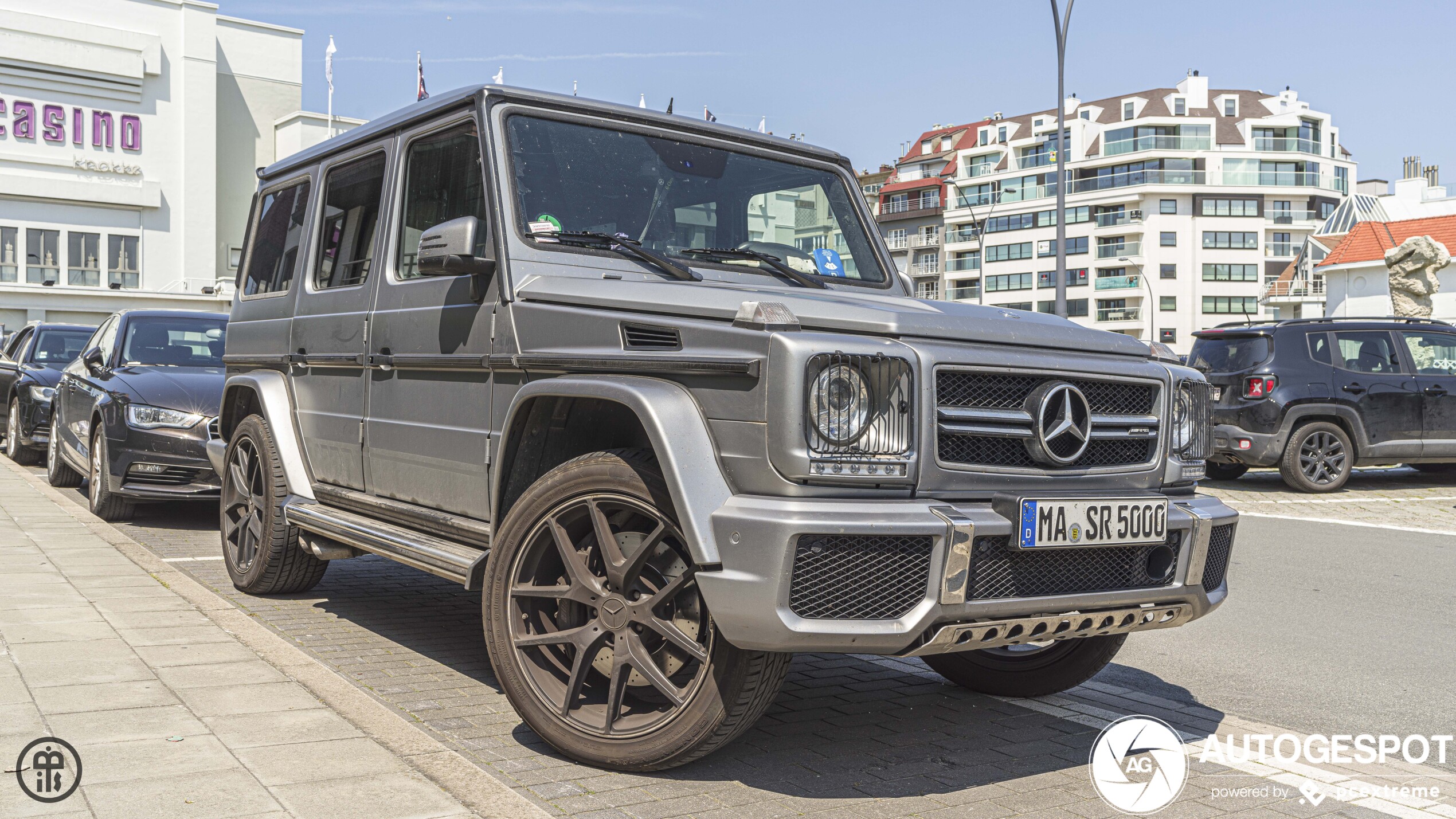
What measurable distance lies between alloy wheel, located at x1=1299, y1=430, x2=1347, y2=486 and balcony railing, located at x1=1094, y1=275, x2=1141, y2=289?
8243 cm

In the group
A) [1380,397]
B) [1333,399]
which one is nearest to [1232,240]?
[1380,397]

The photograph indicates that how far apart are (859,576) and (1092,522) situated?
82 centimetres

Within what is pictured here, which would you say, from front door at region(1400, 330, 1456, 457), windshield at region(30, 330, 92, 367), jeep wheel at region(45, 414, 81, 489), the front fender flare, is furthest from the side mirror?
front door at region(1400, 330, 1456, 457)

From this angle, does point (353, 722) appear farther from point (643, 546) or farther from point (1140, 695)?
point (1140, 695)

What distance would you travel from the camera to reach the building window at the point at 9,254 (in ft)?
198

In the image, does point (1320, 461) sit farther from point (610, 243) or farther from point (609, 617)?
point (609, 617)

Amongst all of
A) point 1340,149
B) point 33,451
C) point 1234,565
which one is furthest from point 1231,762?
point 1340,149

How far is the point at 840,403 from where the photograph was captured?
11.9 ft

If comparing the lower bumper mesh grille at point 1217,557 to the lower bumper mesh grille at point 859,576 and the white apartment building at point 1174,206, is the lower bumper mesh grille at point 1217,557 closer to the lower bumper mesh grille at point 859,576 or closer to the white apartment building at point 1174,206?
the lower bumper mesh grille at point 859,576

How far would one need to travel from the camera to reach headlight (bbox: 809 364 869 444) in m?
3.59

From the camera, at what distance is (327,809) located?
3520mm

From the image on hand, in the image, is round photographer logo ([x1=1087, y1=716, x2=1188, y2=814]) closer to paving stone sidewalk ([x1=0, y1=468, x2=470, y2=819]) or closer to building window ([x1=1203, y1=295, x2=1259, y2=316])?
paving stone sidewalk ([x1=0, y1=468, x2=470, y2=819])

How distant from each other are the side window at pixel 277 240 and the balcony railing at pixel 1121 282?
92.3 meters

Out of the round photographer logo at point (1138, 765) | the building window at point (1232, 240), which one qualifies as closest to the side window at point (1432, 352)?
the round photographer logo at point (1138, 765)
